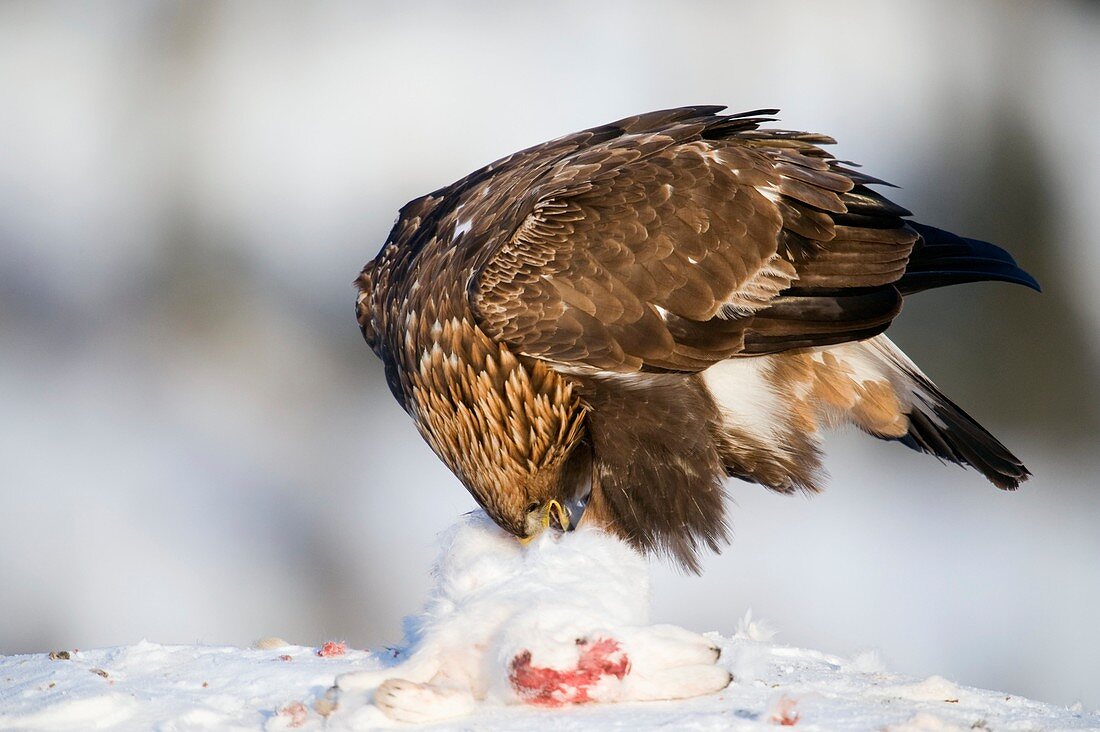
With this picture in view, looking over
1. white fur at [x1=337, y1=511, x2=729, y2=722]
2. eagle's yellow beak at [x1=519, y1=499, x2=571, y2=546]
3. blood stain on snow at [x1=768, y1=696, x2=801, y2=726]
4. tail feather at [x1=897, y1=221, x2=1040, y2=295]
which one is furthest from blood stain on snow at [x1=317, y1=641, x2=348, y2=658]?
tail feather at [x1=897, y1=221, x2=1040, y2=295]

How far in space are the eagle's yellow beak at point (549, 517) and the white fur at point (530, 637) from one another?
37cm

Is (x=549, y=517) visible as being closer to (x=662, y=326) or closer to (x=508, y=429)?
(x=508, y=429)

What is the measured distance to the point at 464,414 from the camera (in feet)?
8.95

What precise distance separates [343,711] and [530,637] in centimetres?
31

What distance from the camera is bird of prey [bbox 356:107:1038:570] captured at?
105 inches

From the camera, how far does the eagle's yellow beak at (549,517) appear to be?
2.67 m

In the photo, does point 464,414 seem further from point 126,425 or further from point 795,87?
point 795,87

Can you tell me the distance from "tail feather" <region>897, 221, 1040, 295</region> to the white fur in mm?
1160

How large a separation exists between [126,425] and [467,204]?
4431 mm

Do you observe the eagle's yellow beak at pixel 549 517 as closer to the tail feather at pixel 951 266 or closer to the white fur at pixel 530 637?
the white fur at pixel 530 637

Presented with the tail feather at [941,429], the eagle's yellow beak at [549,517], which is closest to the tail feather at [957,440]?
the tail feather at [941,429]

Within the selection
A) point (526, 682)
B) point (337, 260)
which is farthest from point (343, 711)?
point (337, 260)

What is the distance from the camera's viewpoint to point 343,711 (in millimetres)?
1760

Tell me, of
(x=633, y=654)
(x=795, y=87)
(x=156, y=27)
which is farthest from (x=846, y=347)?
(x=156, y=27)
